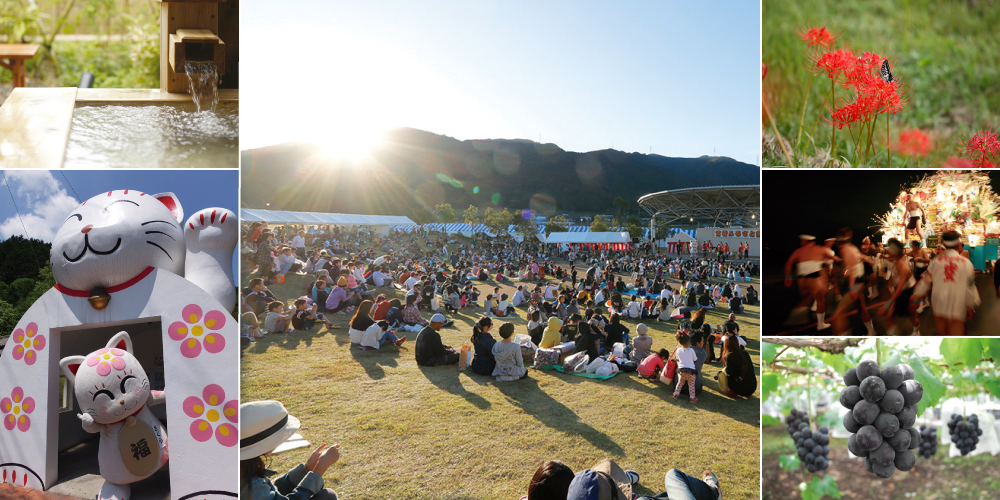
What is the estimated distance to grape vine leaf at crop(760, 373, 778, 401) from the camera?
13.4ft

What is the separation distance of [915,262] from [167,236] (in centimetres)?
542

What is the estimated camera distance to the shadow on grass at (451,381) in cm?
412

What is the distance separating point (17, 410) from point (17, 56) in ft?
8.10

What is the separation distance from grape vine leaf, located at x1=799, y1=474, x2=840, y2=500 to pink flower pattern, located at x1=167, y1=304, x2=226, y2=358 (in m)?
4.32

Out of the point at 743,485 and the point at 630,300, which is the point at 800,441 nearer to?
the point at 743,485

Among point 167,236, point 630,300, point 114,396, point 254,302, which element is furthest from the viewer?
point 630,300

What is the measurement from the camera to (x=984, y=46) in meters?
4.10

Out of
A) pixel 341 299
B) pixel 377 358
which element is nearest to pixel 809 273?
pixel 377 358

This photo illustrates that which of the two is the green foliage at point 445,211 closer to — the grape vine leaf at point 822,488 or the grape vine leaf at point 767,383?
the grape vine leaf at point 767,383

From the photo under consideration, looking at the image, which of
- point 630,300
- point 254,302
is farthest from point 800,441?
point 254,302

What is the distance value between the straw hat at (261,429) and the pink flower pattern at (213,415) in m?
0.11

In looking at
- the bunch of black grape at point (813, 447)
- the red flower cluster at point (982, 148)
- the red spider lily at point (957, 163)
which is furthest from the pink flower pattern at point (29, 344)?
the red flower cluster at point (982, 148)

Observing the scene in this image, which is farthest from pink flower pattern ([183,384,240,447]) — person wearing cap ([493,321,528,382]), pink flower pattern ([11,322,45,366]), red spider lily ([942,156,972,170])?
red spider lily ([942,156,972,170])

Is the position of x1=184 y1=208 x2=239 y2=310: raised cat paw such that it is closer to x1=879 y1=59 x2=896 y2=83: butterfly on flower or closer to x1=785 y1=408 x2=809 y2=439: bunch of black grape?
x1=785 y1=408 x2=809 y2=439: bunch of black grape
